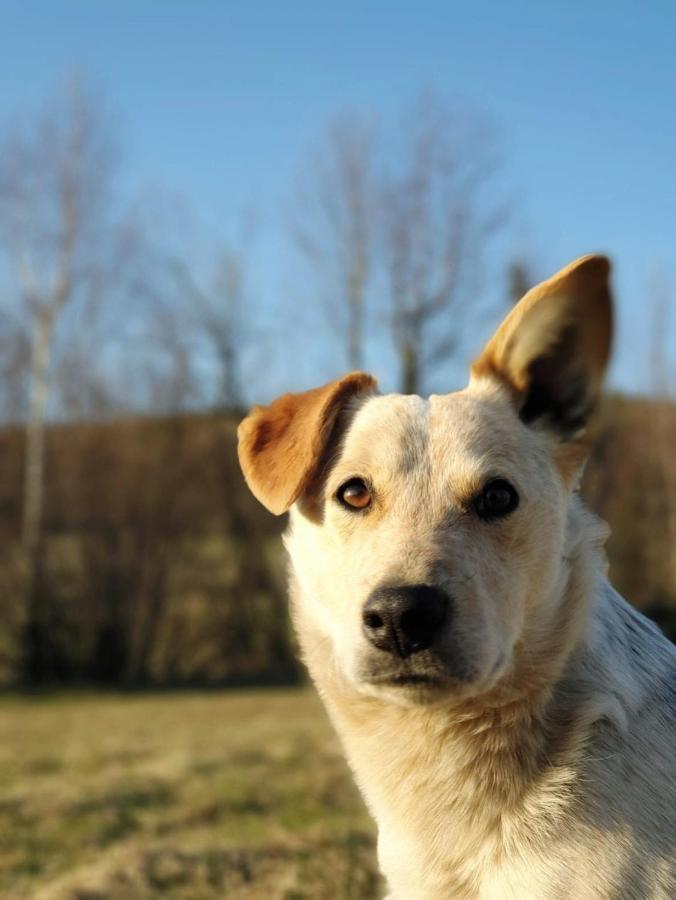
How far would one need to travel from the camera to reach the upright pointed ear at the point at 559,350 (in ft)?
10.2

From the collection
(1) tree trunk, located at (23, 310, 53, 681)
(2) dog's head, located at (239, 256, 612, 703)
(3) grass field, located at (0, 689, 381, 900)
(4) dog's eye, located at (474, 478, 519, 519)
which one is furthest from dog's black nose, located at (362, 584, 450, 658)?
(1) tree trunk, located at (23, 310, 53, 681)

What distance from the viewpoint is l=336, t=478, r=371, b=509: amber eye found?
3141 mm

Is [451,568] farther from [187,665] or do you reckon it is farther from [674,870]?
[187,665]

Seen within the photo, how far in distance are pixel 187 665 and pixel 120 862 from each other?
41.5ft

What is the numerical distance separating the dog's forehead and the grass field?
2307 millimetres

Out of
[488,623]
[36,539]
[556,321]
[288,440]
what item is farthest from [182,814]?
[36,539]

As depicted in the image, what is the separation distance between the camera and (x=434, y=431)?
3.17 metres

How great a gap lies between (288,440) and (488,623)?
2.97 feet

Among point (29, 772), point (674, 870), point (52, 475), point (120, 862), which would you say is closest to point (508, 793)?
point (674, 870)

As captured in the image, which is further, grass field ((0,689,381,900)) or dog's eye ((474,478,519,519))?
grass field ((0,689,381,900))

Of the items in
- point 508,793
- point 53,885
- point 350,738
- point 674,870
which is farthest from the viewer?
point 53,885

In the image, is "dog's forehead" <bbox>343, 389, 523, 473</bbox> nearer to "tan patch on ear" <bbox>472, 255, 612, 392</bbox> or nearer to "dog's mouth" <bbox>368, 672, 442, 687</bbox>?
"tan patch on ear" <bbox>472, 255, 612, 392</bbox>

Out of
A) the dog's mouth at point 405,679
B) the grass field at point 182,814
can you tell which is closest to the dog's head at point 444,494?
the dog's mouth at point 405,679

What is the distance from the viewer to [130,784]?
7602mm
